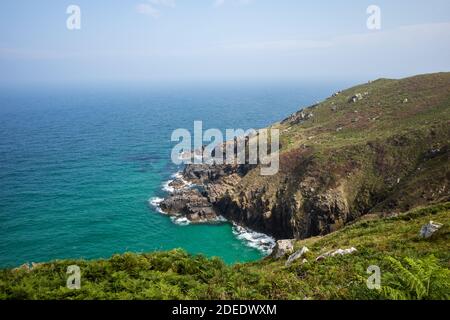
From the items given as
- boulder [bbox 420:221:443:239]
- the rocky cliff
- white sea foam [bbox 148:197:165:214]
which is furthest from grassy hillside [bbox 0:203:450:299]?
white sea foam [bbox 148:197:165:214]

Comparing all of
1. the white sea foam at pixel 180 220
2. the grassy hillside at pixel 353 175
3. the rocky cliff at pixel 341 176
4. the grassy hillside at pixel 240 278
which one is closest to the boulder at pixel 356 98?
the rocky cliff at pixel 341 176

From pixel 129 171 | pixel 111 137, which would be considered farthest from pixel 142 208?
pixel 111 137

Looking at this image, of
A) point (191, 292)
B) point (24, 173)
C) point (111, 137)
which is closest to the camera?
point (191, 292)

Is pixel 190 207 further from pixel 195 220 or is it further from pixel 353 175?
pixel 353 175

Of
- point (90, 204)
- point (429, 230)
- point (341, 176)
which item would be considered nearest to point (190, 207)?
point (90, 204)
